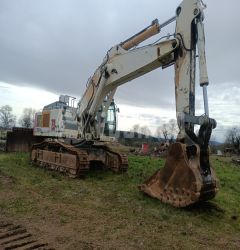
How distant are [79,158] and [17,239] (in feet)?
17.6

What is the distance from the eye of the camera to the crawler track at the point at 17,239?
15.8ft

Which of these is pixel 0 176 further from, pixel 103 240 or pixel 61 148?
pixel 103 240

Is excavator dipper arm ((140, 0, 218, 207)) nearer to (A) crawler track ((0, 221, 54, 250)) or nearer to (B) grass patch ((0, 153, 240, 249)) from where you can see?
(B) grass patch ((0, 153, 240, 249))

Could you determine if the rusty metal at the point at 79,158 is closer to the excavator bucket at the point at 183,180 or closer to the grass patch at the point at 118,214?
the grass patch at the point at 118,214

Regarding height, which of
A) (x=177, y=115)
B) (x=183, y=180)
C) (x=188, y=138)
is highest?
(x=177, y=115)

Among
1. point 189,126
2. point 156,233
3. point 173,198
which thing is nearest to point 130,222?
point 156,233

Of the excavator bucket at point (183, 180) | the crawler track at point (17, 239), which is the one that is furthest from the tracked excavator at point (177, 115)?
the crawler track at point (17, 239)

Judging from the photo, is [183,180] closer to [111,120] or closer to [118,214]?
[118,214]

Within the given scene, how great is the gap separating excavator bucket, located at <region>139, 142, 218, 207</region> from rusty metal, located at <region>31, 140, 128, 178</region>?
3.48 meters

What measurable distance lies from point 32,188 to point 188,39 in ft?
16.9

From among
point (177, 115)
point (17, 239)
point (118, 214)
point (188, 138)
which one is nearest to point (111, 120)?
point (177, 115)

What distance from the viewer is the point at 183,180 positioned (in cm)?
686

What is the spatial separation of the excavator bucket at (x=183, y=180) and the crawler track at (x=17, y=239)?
115 inches

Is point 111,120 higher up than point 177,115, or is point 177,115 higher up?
point 111,120
